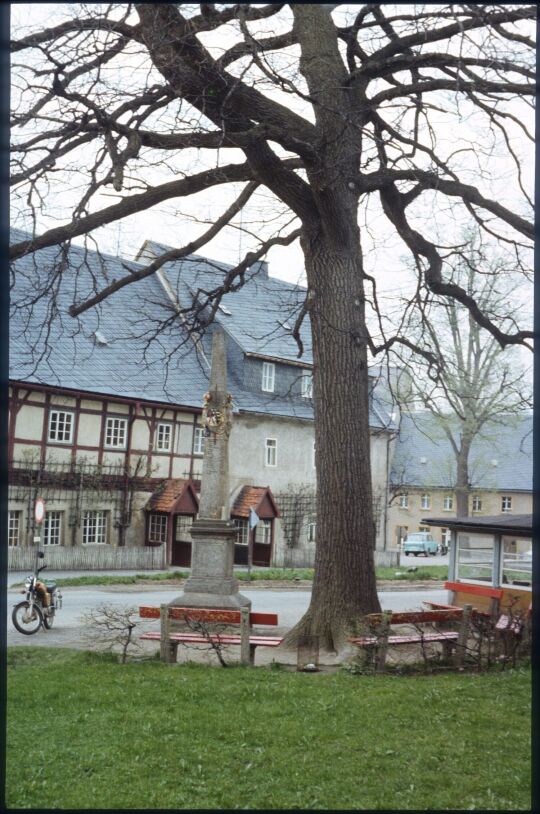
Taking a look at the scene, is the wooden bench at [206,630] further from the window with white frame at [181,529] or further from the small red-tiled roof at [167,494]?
the window with white frame at [181,529]

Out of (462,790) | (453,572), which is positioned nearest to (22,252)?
(462,790)

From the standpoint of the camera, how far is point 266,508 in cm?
3569

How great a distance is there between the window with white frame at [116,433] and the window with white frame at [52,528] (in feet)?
9.50

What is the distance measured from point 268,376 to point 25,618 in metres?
24.4

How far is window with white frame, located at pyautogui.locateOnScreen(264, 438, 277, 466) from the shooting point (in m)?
Result: 37.6

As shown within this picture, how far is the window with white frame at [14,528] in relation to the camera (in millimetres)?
28422

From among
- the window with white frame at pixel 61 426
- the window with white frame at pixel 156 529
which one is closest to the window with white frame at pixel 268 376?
the window with white frame at pixel 156 529

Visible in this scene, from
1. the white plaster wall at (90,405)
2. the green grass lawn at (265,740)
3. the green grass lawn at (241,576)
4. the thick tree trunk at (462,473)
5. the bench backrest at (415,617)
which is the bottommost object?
the green grass lawn at (241,576)

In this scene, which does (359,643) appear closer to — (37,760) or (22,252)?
(37,760)

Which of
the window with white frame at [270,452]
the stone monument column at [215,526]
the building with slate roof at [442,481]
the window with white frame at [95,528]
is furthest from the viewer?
the building with slate roof at [442,481]

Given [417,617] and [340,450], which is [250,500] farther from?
[417,617]

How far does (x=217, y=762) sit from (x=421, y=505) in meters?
53.1

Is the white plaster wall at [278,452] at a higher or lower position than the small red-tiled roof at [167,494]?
higher

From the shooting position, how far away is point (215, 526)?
15.7 m
